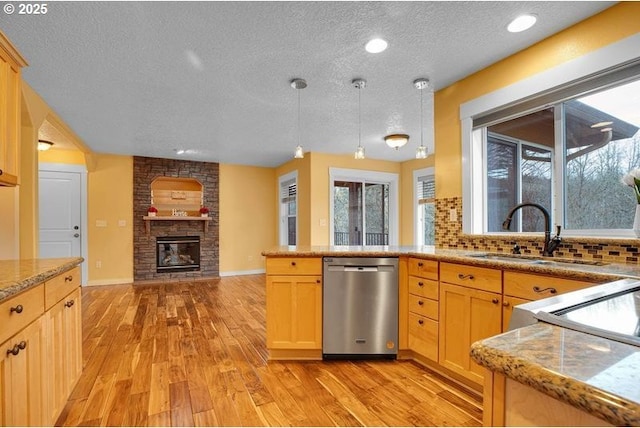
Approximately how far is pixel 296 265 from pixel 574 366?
82.6 inches

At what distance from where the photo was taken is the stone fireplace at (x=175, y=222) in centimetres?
579

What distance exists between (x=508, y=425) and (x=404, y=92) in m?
2.96

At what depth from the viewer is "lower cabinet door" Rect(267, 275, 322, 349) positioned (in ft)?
8.10

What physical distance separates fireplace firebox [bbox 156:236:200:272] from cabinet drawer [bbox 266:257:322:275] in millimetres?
4362

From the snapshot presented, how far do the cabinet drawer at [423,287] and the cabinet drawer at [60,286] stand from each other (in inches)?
89.2

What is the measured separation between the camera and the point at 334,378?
218 cm

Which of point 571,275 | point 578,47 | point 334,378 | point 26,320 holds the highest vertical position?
point 578,47

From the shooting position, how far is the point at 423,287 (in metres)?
2.33

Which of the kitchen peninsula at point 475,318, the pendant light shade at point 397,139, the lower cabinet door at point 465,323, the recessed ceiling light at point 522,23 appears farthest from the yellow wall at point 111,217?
the recessed ceiling light at point 522,23

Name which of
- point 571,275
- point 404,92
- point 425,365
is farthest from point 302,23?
point 425,365

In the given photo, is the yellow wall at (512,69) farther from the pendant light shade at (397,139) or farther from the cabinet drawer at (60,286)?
the cabinet drawer at (60,286)

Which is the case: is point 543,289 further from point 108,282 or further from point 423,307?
point 108,282

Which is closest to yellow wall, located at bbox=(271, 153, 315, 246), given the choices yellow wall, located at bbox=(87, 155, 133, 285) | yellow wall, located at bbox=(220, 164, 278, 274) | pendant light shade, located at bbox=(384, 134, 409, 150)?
yellow wall, located at bbox=(220, 164, 278, 274)

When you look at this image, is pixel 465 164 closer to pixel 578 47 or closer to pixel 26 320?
pixel 578 47
